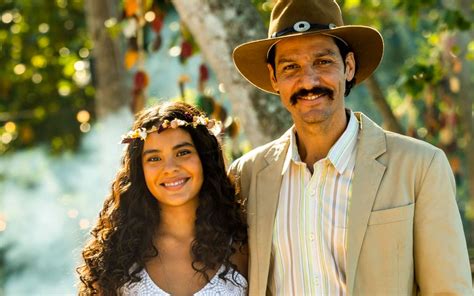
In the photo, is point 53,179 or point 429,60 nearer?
point 429,60

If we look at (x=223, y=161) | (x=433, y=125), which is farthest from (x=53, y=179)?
(x=223, y=161)

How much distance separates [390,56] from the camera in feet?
55.9

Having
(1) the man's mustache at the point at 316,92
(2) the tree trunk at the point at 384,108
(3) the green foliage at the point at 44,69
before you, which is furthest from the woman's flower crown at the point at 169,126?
(3) the green foliage at the point at 44,69

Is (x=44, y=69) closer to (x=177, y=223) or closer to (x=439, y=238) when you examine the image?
(x=177, y=223)

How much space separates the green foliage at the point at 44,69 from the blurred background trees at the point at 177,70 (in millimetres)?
14

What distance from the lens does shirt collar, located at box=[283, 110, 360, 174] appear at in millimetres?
3805

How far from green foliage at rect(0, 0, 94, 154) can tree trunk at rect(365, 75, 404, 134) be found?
16.6 feet

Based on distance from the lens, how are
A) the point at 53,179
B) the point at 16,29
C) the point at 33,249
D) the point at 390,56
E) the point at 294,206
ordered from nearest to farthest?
1. the point at 294,206
2. the point at 16,29
3. the point at 33,249
4. the point at 53,179
5. the point at 390,56

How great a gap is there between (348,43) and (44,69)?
765 centimetres

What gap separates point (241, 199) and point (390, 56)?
13.2 metres

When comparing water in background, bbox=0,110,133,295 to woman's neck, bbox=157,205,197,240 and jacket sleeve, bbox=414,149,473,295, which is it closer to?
woman's neck, bbox=157,205,197,240

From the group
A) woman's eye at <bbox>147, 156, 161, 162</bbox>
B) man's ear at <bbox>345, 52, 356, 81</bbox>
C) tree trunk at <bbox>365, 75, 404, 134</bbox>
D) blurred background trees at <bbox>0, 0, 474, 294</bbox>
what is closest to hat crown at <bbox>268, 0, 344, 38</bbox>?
man's ear at <bbox>345, 52, 356, 81</bbox>

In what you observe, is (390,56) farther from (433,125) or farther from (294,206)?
(294,206)

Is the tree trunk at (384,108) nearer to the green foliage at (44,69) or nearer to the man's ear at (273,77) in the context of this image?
the man's ear at (273,77)
